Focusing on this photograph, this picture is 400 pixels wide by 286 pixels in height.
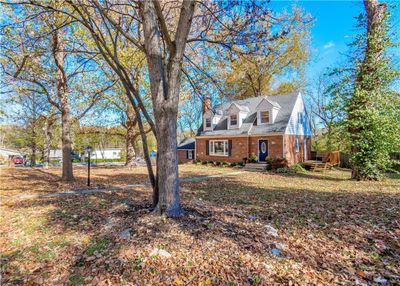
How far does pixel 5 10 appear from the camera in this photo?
8328 millimetres

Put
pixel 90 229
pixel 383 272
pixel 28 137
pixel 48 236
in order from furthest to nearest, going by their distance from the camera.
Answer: pixel 28 137
pixel 90 229
pixel 48 236
pixel 383 272

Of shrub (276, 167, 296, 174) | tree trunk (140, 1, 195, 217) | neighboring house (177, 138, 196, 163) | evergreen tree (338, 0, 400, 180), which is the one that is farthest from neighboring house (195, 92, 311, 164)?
tree trunk (140, 1, 195, 217)

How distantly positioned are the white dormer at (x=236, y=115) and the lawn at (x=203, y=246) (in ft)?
45.6

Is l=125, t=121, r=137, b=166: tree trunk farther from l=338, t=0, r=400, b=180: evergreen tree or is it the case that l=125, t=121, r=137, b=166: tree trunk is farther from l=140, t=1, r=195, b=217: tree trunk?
l=338, t=0, r=400, b=180: evergreen tree

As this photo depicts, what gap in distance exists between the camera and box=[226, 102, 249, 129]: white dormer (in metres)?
18.7

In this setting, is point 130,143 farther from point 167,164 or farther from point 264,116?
point 167,164

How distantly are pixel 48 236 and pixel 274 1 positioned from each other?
6570mm

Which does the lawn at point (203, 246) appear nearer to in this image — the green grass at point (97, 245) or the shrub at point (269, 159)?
the green grass at point (97, 245)

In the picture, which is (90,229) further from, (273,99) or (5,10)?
(273,99)

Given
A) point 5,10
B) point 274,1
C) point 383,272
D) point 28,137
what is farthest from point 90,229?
point 28,137

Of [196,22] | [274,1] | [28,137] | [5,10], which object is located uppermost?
[5,10]

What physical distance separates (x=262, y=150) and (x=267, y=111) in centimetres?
326

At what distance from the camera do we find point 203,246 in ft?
10.5

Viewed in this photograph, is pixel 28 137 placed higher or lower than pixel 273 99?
lower
